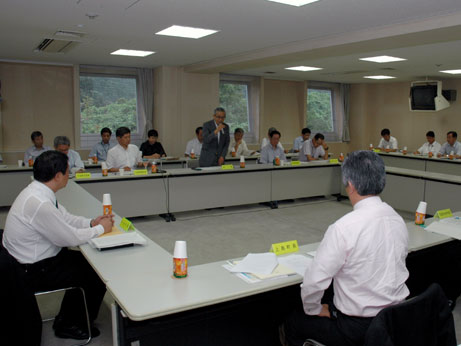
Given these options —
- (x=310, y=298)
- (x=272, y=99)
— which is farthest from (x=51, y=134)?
(x=310, y=298)

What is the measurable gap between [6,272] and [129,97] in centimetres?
777

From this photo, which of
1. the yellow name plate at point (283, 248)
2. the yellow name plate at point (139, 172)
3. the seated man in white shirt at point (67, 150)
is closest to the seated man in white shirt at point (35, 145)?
the seated man in white shirt at point (67, 150)

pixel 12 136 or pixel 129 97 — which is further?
pixel 129 97

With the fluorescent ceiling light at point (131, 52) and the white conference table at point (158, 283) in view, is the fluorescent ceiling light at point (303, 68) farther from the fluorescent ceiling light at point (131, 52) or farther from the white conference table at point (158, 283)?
the white conference table at point (158, 283)

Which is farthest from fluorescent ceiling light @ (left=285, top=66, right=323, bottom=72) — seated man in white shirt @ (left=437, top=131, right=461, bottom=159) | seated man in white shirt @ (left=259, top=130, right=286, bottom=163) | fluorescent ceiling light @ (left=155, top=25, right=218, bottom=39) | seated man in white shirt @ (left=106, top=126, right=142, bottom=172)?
seated man in white shirt @ (left=106, top=126, right=142, bottom=172)

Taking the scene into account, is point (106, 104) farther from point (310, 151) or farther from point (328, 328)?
point (328, 328)

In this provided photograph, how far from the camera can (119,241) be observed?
2404mm

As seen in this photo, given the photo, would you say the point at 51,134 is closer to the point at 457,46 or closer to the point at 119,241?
the point at 119,241

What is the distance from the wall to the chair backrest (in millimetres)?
8212

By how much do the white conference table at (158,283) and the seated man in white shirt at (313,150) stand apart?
16.7 feet

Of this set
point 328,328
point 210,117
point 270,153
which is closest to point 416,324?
point 328,328

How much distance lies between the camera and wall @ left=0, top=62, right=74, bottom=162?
7990 mm

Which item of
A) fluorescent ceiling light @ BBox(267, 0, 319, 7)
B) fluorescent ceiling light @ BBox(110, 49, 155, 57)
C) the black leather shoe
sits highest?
fluorescent ceiling light @ BBox(110, 49, 155, 57)

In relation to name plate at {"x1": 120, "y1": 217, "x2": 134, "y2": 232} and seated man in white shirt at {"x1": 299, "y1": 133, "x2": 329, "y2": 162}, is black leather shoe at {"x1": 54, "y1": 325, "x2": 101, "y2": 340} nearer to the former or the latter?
name plate at {"x1": 120, "y1": 217, "x2": 134, "y2": 232}
